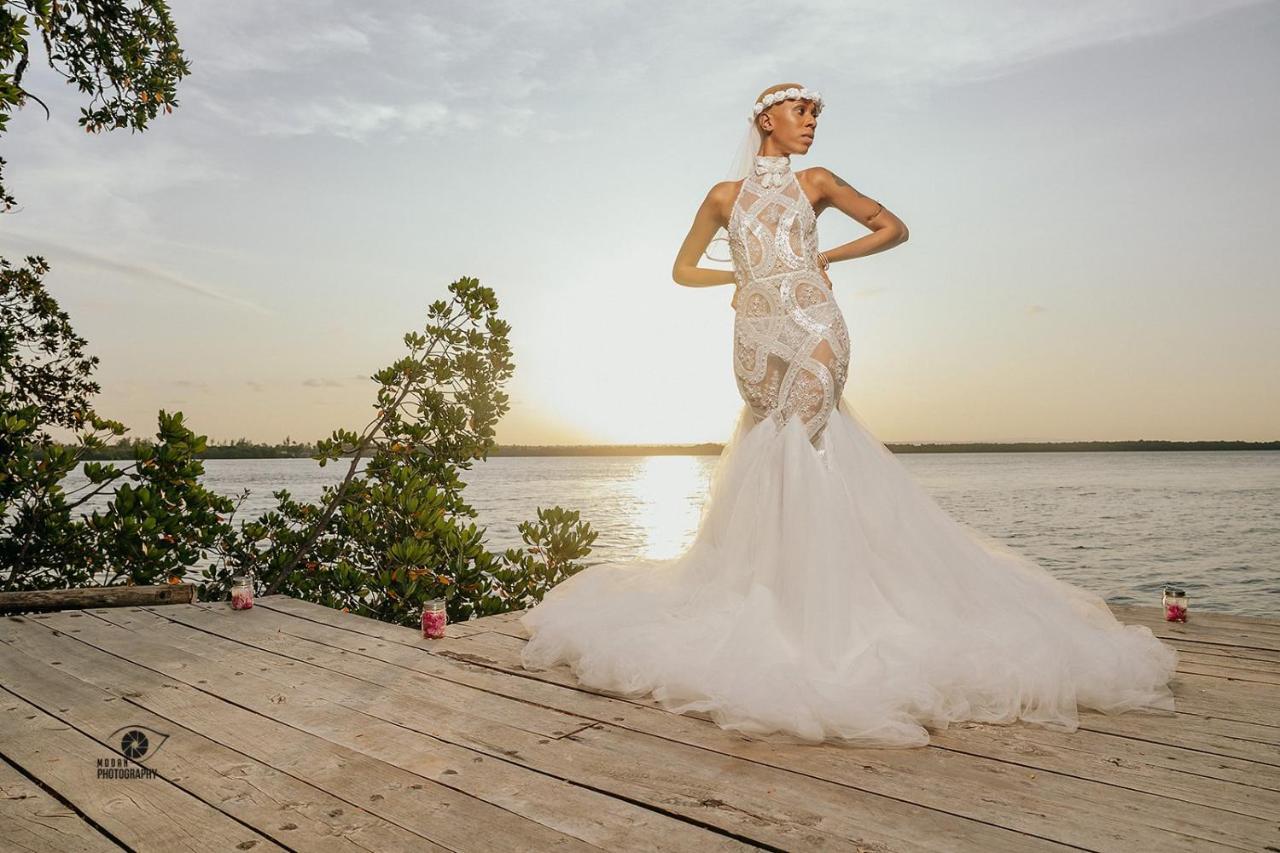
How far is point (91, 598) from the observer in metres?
4.60

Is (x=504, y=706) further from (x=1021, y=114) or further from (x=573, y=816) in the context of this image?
(x=1021, y=114)

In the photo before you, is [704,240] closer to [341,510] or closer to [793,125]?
[793,125]

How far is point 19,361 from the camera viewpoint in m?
6.69

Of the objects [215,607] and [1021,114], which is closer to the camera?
[215,607]

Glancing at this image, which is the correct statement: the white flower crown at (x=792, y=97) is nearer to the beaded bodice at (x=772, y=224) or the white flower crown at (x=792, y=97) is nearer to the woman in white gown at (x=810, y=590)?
the woman in white gown at (x=810, y=590)

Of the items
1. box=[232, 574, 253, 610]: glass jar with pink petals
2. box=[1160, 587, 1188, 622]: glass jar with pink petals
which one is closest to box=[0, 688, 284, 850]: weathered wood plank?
box=[232, 574, 253, 610]: glass jar with pink petals

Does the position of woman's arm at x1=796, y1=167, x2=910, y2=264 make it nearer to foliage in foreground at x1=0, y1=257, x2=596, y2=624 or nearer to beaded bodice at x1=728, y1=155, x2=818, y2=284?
beaded bodice at x1=728, y1=155, x2=818, y2=284

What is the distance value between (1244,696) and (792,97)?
3217 millimetres

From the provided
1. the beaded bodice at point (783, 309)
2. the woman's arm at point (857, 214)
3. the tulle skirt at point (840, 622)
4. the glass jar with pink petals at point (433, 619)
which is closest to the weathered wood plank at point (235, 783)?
Answer: the tulle skirt at point (840, 622)

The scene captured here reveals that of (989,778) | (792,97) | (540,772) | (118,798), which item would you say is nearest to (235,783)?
(118,798)

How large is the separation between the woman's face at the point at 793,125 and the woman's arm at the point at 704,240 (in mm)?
302

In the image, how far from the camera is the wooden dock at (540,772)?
1.82 metres

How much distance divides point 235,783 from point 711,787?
1366 mm

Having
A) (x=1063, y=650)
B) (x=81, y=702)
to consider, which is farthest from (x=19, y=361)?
(x=1063, y=650)
